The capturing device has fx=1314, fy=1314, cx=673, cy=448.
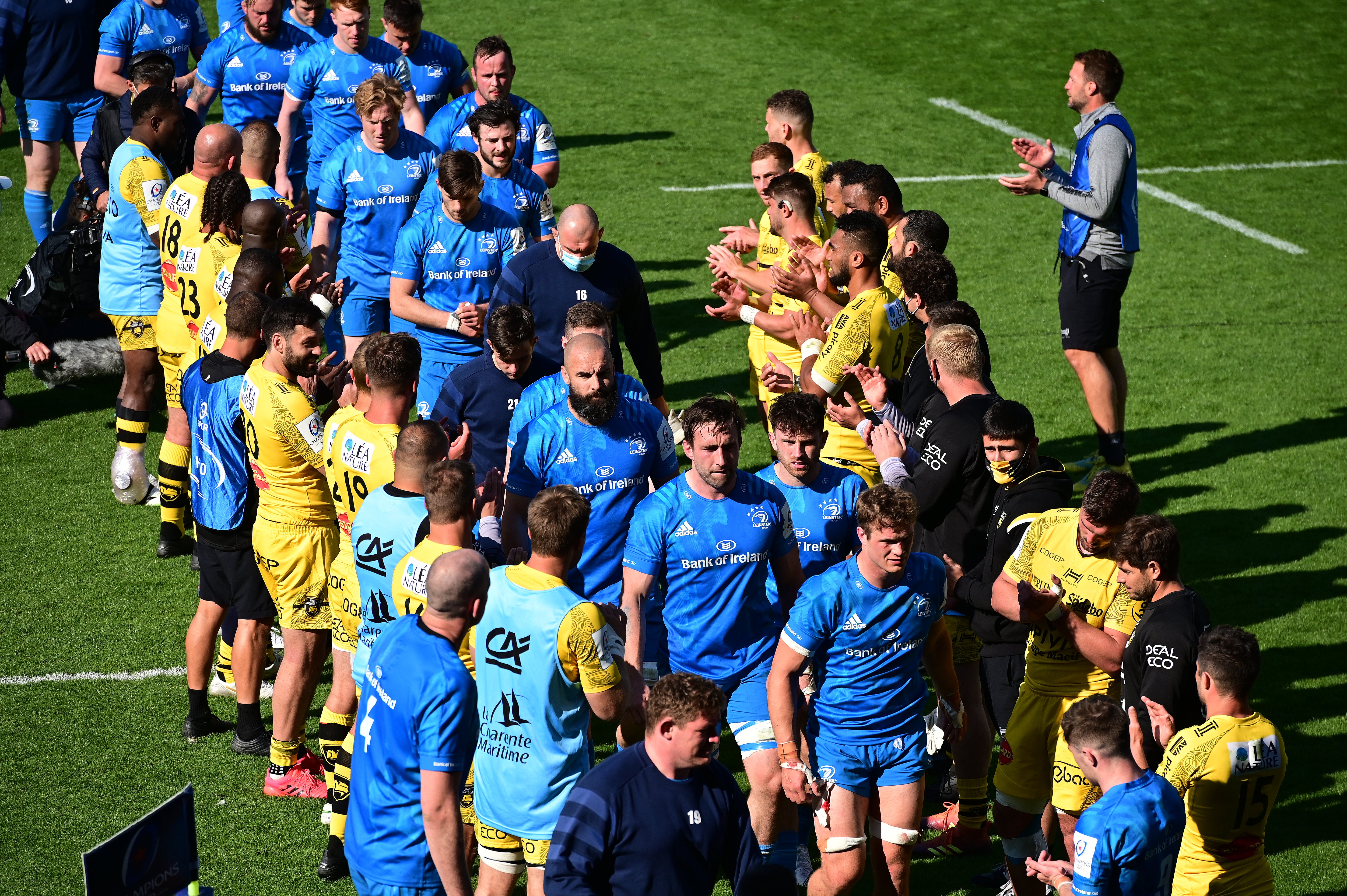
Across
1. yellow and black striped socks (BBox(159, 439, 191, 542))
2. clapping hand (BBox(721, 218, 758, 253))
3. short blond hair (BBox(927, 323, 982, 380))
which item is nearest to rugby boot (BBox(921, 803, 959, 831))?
short blond hair (BBox(927, 323, 982, 380))

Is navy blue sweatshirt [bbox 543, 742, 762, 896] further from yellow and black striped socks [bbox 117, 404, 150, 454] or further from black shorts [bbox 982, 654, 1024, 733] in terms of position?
yellow and black striped socks [bbox 117, 404, 150, 454]

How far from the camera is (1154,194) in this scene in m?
16.4

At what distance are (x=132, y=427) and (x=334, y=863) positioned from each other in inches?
187

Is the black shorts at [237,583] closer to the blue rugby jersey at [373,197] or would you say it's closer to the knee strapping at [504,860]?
the knee strapping at [504,860]

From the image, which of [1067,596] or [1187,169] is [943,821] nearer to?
[1067,596]

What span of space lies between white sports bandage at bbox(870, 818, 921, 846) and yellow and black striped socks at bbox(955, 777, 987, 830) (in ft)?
3.11

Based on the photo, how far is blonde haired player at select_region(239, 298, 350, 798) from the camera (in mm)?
6586

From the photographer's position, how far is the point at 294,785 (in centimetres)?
673

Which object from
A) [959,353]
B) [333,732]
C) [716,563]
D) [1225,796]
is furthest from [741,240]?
[1225,796]

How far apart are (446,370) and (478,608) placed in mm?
4363

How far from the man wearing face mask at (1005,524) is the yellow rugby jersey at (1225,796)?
39.2 inches

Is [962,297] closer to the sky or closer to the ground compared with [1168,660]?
closer to the sky

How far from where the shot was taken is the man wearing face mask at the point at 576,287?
7.73m

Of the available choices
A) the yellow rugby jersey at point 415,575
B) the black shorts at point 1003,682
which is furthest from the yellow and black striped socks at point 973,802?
the yellow rugby jersey at point 415,575
